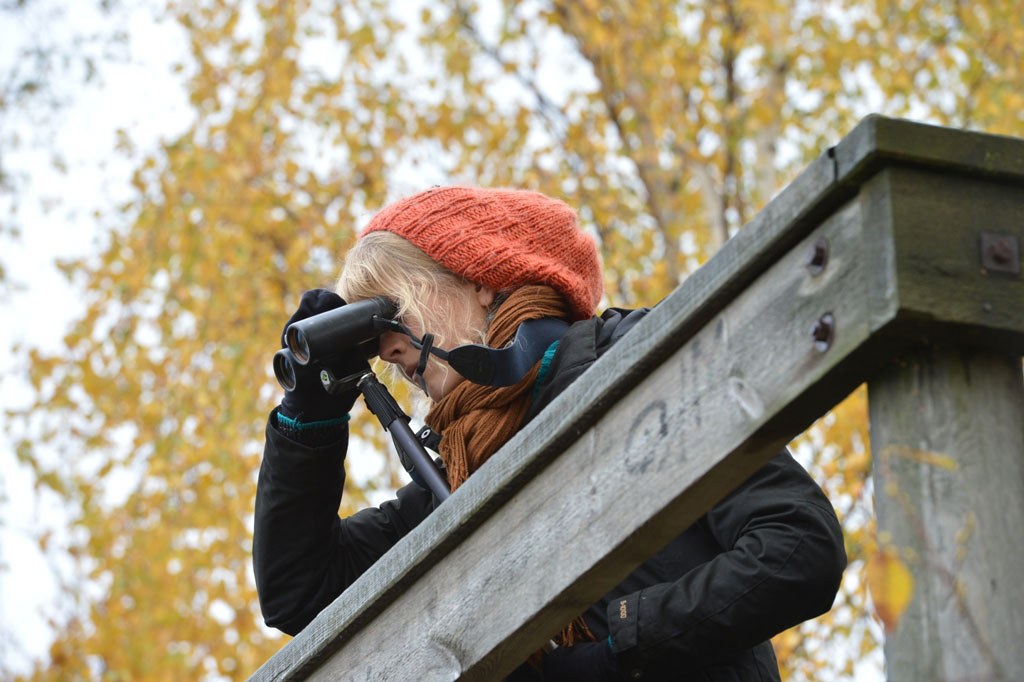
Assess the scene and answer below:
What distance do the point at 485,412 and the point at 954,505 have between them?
125 cm

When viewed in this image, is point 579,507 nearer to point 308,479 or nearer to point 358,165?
point 308,479

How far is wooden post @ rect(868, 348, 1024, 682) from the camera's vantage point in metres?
1.07

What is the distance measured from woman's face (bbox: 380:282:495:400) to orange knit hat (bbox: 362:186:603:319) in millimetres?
36

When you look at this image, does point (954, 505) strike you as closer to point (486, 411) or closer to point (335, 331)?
point (486, 411)

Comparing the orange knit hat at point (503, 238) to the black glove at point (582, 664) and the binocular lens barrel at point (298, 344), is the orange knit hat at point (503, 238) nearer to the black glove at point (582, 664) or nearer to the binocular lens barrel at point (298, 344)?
the binocular lens barrel at point (298, 344)

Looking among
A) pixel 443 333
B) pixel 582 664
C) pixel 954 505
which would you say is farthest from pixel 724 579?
pixel 954 505

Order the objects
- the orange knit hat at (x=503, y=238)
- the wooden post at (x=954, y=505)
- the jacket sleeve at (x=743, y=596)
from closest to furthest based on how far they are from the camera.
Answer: the wooden post at (x=954, y=505)
the jacket sleeve at (x=743, y=596)
the orange knit hat at (x=503, y=238)

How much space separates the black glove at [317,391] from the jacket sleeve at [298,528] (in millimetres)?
52

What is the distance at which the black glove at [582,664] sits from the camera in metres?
1.94

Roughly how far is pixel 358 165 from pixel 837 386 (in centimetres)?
739

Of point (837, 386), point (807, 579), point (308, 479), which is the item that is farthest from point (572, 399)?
point (308, 479)

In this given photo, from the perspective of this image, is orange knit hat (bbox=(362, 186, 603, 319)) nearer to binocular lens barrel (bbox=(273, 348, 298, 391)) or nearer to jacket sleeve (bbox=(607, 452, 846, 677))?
binocular lens barrel (bbox=(273, 348, 298, 391))

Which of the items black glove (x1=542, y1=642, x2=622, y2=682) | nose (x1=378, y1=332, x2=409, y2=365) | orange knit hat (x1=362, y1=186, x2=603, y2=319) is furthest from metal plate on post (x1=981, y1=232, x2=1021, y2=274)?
nose (x1=378, y1=332, x2=409, y2=365)

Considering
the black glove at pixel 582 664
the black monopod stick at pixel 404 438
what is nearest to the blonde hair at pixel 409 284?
the black monopod stick at pixel 404 438
